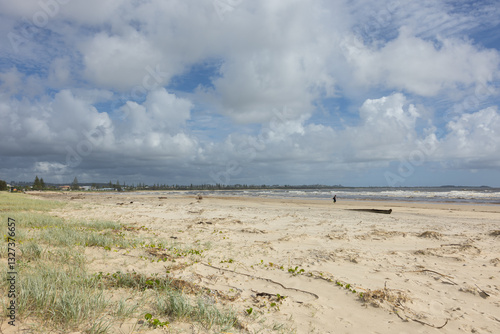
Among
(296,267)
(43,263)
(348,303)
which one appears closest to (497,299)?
(348,303)

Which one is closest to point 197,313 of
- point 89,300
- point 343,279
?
point 89,300

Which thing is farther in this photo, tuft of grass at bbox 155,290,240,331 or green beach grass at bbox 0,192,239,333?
tuft of grass at bbox 155,290,240,331

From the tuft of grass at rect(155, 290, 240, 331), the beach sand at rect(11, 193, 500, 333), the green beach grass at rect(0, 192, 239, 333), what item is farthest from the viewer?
the beach sand at rect(11, 193, 500, 333)

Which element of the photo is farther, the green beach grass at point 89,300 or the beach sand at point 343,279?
the beach sand at point 343,279

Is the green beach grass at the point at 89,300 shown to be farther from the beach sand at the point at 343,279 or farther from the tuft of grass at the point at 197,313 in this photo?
the beach sand at the point at 343,279

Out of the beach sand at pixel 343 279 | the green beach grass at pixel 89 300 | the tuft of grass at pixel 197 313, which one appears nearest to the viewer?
the green beach grass at pixel 89 300

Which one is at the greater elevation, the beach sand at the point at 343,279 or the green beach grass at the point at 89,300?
the green beach grass at the point at 89,300

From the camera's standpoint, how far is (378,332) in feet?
13.9

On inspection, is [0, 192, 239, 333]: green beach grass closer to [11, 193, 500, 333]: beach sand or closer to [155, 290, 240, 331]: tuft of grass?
[155, 290, 240, 331]: tuft of grass

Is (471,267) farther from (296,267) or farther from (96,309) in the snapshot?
(96,309)

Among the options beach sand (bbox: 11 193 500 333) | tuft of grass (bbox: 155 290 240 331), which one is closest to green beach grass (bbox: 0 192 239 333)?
tuft of grass (bbox: 155 290 240 331)

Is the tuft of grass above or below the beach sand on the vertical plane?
above

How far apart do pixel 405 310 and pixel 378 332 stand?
3.61ft

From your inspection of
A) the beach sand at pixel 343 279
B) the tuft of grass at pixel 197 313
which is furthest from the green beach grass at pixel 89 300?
the beach sand at pixel 343 279
